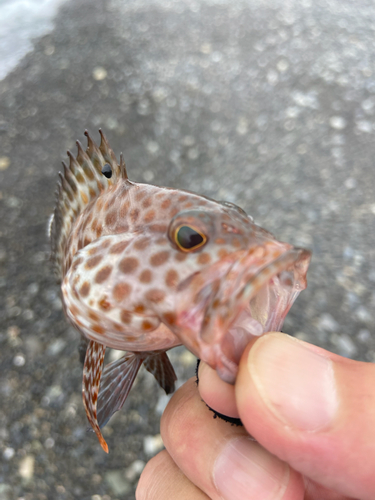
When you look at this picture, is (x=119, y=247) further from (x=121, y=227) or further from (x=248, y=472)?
(x=248, y=472)

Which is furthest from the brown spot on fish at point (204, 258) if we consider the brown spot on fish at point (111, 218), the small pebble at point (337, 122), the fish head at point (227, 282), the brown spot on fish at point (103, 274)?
the small pebble at point (337, 122)

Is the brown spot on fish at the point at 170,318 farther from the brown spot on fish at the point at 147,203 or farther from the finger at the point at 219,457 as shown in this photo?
the finger at the point at 219,457

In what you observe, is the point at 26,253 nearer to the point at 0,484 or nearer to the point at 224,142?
the point at 0,484

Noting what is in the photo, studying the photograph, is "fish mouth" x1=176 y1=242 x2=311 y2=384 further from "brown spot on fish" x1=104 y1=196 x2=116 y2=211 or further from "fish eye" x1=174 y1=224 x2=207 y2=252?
"brown spot on fish" x1=104 y1=196 x2=116 y2=211

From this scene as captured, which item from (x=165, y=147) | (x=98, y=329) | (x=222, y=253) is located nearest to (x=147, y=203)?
(x=222, y=253)

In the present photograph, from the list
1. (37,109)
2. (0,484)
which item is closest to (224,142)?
(37,109)

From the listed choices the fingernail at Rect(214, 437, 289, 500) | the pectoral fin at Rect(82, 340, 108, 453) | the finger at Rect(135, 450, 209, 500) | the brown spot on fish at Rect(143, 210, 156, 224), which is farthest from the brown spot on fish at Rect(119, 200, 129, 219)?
the finger at Rect(135, 450, 209, 500)
